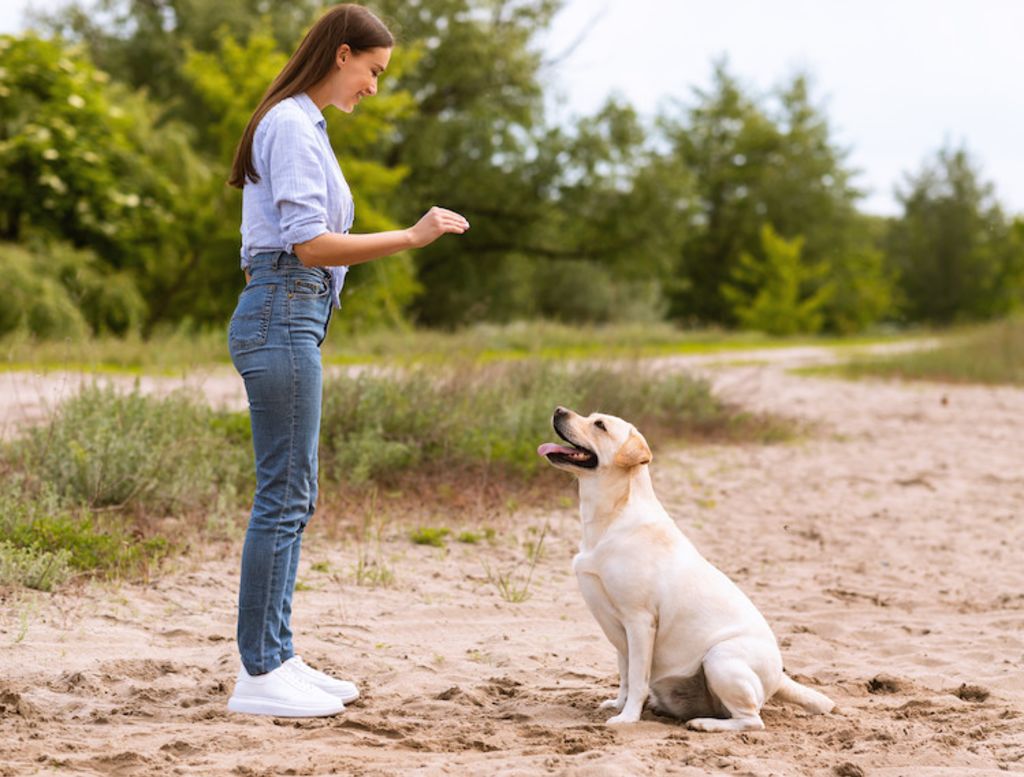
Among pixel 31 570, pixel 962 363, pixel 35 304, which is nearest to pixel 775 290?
pixel 962 363

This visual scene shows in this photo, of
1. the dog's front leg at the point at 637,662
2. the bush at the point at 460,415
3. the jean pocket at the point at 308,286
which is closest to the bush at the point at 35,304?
the bush at the point at 460,415

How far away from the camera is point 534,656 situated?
5.26m

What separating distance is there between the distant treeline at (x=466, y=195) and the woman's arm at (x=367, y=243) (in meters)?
1.16

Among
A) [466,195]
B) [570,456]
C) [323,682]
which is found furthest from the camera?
[466,195]

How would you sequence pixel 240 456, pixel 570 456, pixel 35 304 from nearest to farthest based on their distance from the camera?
pixel 570 456, pixel 240 456, pixel 35 304

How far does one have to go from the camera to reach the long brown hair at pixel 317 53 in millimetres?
4004

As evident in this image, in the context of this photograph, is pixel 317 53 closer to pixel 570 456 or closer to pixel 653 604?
pixel 570 456

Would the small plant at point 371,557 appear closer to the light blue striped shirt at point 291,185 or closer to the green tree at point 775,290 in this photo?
the light blue striped shirt at point 291,185

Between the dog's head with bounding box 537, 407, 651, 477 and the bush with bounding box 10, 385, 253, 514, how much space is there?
11.6 feet

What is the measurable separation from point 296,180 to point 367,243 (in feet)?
1.01

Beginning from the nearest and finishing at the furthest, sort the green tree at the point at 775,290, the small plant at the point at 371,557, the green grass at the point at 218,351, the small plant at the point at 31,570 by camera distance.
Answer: the small plant at the point at 31,570
the small plant at the point at 371,557
the green grass at the point at 218,351
the green tree at the point at 775,290

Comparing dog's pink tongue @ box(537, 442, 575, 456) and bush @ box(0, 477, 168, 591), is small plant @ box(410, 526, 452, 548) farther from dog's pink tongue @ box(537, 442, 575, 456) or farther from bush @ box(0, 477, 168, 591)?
dog's pink tongue @ box(537, 442, 575, 456)

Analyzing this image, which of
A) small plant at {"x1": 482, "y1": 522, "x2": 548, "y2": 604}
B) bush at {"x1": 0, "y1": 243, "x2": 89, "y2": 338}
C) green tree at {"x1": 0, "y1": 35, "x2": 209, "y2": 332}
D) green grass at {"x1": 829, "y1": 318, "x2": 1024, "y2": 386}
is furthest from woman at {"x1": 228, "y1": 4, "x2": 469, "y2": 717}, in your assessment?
green grass at {"x1": 829, "y1": 318, "x2": 1024, "y2": 386}

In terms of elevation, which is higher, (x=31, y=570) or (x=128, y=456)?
(x=128, y=456)
